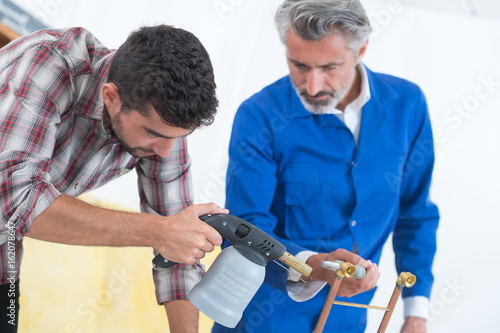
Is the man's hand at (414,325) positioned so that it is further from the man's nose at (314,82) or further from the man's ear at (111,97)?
the man's ear at (111,97)

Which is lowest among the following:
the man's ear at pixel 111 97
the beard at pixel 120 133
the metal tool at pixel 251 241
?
the metal tool at pixel 251 241

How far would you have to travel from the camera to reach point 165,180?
1432mm

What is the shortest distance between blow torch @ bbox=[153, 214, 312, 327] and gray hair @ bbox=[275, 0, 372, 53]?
23.8 inches

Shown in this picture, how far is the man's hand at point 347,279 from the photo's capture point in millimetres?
1231

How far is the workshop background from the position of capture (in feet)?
8.43

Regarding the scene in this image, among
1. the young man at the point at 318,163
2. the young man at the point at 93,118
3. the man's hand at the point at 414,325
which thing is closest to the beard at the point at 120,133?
the young man at the point at 93,118

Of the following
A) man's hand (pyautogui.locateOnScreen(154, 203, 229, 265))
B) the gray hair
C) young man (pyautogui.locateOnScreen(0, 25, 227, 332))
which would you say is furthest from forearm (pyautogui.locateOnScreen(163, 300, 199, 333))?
the gray hair

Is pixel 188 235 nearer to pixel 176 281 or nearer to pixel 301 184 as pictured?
pixel 176 281

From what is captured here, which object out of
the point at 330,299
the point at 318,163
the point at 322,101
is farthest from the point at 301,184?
the point at 330,299

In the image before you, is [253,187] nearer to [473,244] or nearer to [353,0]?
[353,0]

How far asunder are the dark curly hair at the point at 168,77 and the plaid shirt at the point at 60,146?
13 cm

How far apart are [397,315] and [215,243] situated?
189cm

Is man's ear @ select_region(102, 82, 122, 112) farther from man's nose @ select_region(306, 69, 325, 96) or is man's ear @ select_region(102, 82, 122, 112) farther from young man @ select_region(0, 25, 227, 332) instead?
man's nose @ select_region(306, 69, 325, 96)

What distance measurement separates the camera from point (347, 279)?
130cm
